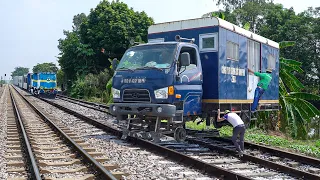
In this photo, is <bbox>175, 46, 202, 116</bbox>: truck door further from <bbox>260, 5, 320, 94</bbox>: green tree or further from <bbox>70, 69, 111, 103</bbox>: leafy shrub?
<bbox>260, 5, 320, 94</bbox>: green tree

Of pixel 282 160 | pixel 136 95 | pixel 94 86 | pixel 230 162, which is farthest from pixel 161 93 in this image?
pixel 94 86

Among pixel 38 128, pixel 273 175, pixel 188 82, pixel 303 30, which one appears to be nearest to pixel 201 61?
pixel 188 82

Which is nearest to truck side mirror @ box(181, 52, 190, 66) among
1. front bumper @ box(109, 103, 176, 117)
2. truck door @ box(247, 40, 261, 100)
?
front bumper @ box(109, 103, 176, 117)

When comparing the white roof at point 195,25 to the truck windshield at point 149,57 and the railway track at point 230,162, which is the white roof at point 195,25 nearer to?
the truck windshield at point 149,57

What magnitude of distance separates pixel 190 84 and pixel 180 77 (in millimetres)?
470

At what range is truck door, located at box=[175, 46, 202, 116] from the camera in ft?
31.8

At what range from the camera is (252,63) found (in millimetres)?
12523

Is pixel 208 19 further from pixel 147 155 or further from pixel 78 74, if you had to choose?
pixel 78 74

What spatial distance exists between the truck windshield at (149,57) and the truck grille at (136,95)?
0.64 metres

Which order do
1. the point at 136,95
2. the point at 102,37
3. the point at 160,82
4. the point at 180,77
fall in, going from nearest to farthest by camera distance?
1. the point at 160,82
2. the point at 180,77
3. the point at 136,95
4. the point at 102,37

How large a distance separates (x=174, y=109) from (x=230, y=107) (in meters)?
2.64

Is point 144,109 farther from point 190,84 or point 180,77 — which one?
point 190,84

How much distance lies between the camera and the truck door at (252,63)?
1231 centimetres

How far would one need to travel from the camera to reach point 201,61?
10.6 m
